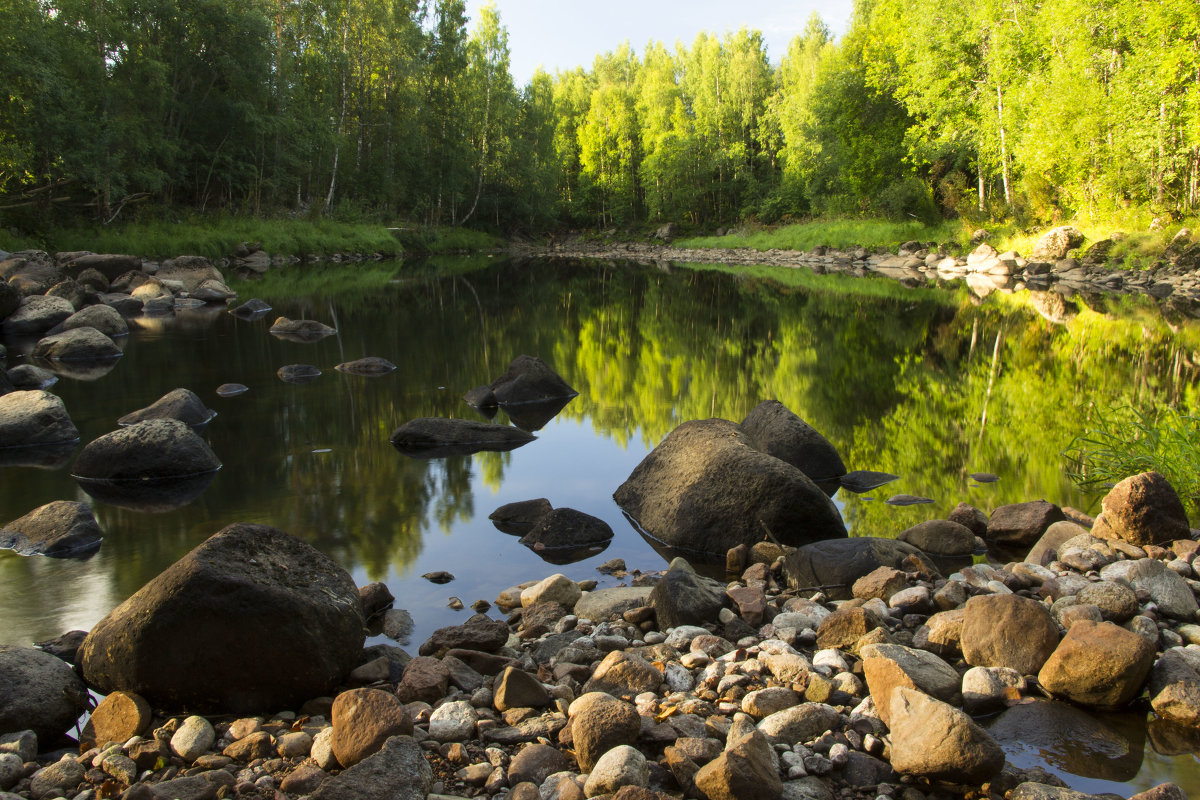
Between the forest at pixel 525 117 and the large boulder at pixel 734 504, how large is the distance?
1095 inches

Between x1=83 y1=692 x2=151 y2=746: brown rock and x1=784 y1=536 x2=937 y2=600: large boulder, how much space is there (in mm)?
4263

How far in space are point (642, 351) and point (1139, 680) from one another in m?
14.1

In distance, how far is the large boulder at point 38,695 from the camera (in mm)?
4047

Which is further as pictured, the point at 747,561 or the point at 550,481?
the point at 550,481

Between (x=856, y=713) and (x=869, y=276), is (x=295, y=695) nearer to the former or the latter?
(x=856, y=713)

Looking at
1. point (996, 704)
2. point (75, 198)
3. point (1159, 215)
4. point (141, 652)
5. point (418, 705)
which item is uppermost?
point (75, 198)

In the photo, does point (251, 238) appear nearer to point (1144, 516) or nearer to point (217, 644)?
point (217, 644)

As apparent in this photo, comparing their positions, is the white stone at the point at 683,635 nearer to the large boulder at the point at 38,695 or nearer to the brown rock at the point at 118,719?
the brown rock at the point at 118,719

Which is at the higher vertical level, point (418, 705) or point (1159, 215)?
point (1159, 215)

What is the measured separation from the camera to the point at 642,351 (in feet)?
59.5

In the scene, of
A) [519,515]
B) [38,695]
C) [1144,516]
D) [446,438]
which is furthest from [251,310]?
[1144,516]

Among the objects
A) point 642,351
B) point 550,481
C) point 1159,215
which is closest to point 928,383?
point 642,351

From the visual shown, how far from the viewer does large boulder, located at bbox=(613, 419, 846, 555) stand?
279 inches

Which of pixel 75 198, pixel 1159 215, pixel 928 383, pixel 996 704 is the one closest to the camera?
pixel 996 704
